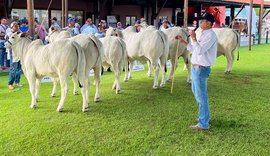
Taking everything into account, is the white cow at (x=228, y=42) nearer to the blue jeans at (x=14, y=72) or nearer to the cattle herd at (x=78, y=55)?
the cattle herd at (x=78, y=55)

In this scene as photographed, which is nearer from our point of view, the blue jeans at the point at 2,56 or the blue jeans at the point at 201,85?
the blue jeans at the point at 201,85

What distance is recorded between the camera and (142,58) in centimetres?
824

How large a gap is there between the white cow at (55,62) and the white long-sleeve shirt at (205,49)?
2.08m

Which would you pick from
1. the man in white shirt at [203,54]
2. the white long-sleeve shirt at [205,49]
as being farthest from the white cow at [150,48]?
the white long-sleeve shirt at [205,49]

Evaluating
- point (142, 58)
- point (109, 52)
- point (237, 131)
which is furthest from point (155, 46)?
point (237, 131)

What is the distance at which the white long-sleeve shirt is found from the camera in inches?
176

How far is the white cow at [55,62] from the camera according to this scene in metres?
5.49

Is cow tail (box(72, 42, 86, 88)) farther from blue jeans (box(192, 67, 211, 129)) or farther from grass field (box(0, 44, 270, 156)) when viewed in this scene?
blue jeans (box(192, 67, 211, 129))

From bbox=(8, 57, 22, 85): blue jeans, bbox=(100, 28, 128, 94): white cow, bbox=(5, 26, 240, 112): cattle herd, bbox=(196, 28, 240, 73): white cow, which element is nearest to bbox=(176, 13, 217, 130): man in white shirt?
bbox=(5, 26, 240, 112): cattle herd

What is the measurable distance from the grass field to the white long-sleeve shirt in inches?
42.3

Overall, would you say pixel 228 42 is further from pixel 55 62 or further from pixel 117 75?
pixel 55 62

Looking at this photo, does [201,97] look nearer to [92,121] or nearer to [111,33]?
[92,121]

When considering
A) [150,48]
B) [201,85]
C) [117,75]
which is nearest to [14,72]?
[117,75]

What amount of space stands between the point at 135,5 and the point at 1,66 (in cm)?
1427
